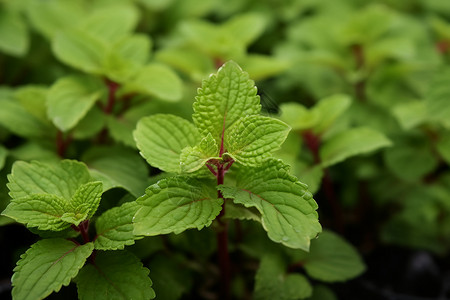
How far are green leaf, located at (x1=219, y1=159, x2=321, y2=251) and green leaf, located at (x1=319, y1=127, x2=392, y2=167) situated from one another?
0.30 metres

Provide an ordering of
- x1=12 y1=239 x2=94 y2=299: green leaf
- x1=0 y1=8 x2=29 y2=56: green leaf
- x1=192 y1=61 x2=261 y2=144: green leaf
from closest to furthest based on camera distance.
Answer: x1=12 y1=239 x2=94 y2=299: green leaf, x1=192 y1=61 x2=261 y2=144: green leaf, x1=0 y1=8 x2=29 y2=56: green leaf

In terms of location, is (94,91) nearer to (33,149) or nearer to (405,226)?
(33,149)

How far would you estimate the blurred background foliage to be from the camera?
129 centimetres

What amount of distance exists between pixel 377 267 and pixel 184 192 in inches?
37.0

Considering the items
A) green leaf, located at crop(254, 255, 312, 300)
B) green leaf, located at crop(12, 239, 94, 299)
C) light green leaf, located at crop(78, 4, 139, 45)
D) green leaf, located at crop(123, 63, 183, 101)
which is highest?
light green leaf, located at crop(78, 4, 139, 45)

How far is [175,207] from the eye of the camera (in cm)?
94

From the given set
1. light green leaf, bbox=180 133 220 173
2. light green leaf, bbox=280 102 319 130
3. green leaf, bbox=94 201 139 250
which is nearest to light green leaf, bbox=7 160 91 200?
green leaf, bbox=94 201 139 250

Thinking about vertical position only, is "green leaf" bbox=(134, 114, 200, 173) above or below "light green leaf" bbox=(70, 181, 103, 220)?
above

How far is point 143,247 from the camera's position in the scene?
→ 1184 mm

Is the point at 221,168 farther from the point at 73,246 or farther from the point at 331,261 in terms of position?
the point at 331,261

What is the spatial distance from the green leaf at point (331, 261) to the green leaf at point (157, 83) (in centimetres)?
59

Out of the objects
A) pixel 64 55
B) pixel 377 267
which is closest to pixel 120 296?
pixel 64 55

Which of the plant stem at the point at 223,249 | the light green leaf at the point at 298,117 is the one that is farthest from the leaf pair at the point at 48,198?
the light green leaf at the point at 298,117

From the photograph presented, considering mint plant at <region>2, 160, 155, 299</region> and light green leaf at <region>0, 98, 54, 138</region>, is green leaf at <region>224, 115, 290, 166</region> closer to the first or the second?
mint plant at <region>2, 160, 155, 299</region>
